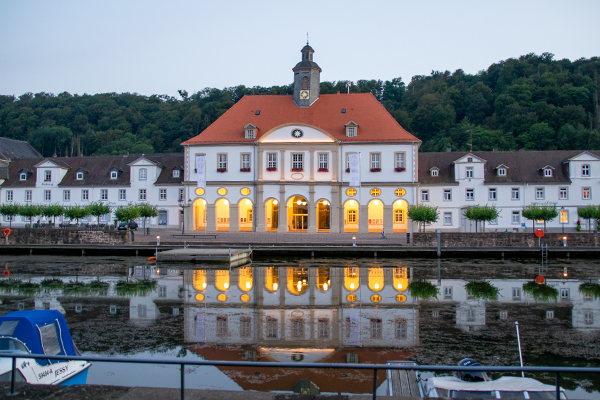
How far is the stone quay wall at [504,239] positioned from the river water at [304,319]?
812 centimetres

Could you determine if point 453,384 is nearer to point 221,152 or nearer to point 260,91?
point 221,152

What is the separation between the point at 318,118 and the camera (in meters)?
45.5

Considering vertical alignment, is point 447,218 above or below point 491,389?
above

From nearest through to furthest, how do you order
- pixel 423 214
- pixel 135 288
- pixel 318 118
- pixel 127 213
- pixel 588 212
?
pixel 135 288
pixel 423 214
pixel 588 212
pixel 127 213
pixel 318 118

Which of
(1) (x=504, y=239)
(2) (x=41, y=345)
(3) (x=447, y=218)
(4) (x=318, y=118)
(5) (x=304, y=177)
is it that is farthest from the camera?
(4) (x=318, y=118)

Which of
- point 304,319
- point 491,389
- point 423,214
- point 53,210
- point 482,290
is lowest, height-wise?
point 304,319

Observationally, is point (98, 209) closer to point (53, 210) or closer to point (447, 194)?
point (53, 210)

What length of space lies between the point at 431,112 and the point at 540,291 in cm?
6091

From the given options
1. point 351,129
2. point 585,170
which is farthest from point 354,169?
point 585,170

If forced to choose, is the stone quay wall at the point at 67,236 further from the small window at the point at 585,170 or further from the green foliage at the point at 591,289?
the small window at the point at 585,170

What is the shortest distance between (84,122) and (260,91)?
39.9m

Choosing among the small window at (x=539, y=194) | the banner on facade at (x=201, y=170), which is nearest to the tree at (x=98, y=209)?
the banner on facade at (x=201, y=170)

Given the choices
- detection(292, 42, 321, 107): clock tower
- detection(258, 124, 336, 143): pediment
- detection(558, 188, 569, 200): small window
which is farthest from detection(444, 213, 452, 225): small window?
detection(292, 42, 321, 107): clock tower

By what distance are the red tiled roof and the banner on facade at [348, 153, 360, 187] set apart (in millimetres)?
3069
